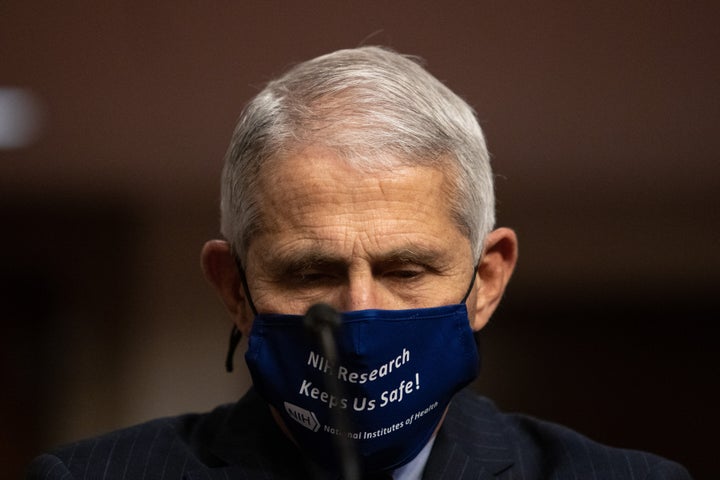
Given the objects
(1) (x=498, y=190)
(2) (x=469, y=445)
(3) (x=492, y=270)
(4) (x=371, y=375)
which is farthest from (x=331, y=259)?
(1) (x=498, y=190)

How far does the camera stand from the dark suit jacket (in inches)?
89.6

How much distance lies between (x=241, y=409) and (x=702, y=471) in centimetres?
338

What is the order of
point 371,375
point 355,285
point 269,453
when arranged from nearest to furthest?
1. point 371,375
2. point 355,285
3. point 269,453

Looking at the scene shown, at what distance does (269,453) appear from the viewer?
→ 229 cm

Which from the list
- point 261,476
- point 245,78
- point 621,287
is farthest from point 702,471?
point 261,476

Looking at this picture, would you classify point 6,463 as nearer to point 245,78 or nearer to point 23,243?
point 23,243

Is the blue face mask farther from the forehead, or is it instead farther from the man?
the forehead

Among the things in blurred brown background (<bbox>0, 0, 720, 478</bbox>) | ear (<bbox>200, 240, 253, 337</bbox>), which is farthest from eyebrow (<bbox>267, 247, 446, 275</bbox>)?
blurred brown background (<bbox>0, 0, 720, 478</bbox>)

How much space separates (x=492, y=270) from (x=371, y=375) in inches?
20.4

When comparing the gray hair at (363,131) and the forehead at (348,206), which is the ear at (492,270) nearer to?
the gray hair at (363,131)

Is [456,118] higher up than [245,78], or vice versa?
[456,118]

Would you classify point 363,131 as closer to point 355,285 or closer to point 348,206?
point 348,206

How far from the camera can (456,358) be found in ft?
6.83

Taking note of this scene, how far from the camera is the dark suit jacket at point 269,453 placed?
2.28 meters
